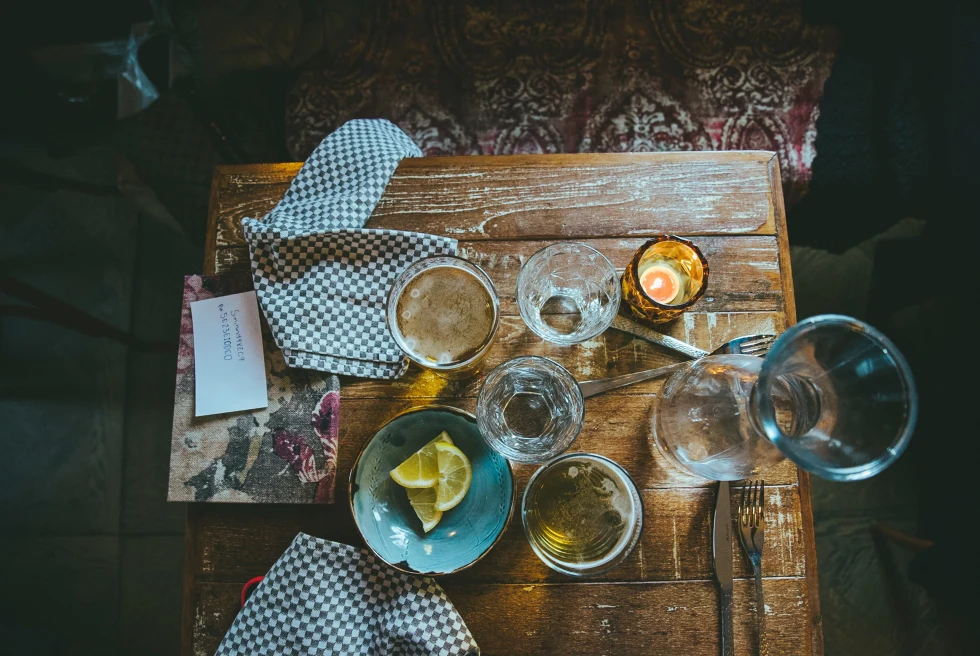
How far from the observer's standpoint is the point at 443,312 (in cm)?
116

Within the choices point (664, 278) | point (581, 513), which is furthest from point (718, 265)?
point (581, 513)

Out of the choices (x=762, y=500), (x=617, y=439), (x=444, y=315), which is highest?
(x=444, y=315)

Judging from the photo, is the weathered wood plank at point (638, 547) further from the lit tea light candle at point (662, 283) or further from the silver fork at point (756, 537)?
the lit tea light candle at point (662, 283)

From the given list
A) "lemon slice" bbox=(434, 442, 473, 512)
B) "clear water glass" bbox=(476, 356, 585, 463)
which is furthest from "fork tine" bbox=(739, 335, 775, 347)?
"lemon slice" bbox=(434, 442, 473, 512)

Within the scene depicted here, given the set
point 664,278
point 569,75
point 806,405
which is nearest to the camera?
point 806,405

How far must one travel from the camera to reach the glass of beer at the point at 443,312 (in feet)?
3.73

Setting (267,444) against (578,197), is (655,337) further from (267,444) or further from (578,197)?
(267,444)

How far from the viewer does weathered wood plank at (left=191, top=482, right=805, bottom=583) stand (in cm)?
116

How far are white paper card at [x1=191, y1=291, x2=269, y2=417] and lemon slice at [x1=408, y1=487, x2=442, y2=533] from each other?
1.24 ft

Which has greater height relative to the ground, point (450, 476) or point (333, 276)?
point (333, 276)

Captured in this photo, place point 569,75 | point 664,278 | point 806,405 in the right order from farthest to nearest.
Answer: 1. point 569,75
2. point 664,278
3. point 806,405

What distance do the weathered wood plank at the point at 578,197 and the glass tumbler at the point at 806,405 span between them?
0.36 metres

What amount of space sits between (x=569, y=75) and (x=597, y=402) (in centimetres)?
118

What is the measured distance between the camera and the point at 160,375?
7.75 feet
